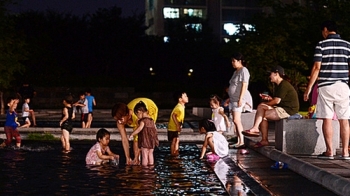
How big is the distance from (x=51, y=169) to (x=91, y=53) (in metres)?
67.3

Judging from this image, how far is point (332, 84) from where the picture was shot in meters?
13.6

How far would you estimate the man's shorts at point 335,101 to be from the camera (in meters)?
13.5

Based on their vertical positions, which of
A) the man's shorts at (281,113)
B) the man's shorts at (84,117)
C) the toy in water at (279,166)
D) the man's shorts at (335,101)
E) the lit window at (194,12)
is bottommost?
the man's shorts at (84,117)

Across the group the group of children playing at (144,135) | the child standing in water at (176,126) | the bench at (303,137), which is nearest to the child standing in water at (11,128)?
the child standing in water at (176,126)

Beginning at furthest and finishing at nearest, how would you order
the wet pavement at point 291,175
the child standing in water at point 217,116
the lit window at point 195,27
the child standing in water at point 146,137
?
the lit window at point 195,27 < the child standing in water at point 217,116 < the child standing in water at point 146,137 < the wet pavement at point 291,175

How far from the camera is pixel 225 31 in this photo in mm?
152750

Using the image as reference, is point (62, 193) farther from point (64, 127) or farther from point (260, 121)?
point (64, 127)

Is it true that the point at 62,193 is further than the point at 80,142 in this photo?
No

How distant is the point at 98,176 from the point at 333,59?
4.33 m

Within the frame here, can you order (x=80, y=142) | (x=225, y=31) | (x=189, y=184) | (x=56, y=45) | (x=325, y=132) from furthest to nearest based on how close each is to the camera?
(x=225, y=31) → (x=56, y=45) → (x=80, y=142) → (x=325, y=132) → (x=189, y=184)

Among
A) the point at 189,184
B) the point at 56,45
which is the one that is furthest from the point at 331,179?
the point at 56,45

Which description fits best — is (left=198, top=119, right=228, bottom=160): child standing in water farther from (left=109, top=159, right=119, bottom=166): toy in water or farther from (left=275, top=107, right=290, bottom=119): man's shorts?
(left=109, top=159, right=119, bottom=166): toy in water

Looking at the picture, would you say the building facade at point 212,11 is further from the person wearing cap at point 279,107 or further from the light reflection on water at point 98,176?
the light reflection on water at point 98,176

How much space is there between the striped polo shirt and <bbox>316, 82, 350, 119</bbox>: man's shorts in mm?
106
